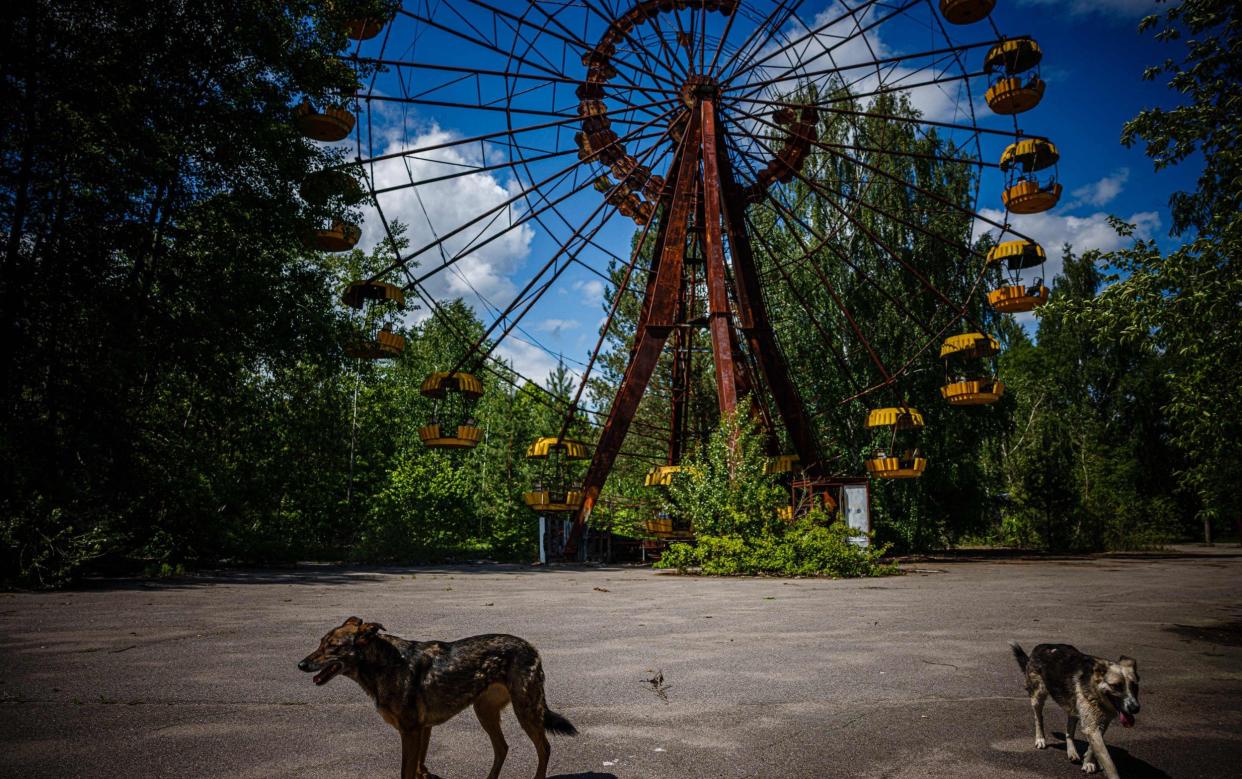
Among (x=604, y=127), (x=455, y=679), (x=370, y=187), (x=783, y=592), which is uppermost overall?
(x=604, y=127)

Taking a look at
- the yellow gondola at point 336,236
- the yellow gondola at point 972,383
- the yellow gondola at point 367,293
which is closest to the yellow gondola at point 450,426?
the yellow gondola at point 367,293

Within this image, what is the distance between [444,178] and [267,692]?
57.5ft

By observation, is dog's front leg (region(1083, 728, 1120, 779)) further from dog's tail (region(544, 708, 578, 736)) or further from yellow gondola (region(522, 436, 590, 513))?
yellow gondola (region(522, 436, 590, 513))

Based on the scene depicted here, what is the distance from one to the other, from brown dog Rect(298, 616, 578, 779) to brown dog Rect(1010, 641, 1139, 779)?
2.43 metres

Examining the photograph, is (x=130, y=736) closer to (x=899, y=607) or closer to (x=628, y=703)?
(x=628, y=703)

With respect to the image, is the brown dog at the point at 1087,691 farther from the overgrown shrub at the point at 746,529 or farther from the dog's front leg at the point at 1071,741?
the overgrown shrub at the point at 746,529

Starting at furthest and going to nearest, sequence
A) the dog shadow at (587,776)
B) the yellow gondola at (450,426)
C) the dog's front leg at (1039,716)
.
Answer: the yellow gondola at (450,426)
the dog's front leg at (1039,716)
the dog shadow at (587,776)

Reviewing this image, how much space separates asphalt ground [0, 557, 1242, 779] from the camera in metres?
3.49

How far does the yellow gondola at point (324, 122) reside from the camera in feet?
52.0

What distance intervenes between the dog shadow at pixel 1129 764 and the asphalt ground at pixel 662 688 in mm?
17

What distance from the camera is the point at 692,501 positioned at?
661 inches

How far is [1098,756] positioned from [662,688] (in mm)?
2573

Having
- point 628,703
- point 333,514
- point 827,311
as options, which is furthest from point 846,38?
point 333,514

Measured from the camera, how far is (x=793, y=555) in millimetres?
15289
